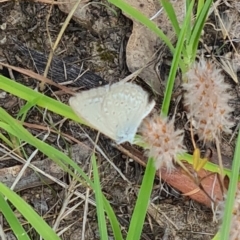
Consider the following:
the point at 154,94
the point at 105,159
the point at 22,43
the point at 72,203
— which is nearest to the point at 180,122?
the point at 154,94

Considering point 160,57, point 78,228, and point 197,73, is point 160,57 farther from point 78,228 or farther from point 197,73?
point 78,228

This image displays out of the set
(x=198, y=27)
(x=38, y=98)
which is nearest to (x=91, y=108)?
(x=38, y=98)

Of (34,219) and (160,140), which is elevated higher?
(160,140)

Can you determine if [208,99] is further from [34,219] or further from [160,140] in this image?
[34,219]

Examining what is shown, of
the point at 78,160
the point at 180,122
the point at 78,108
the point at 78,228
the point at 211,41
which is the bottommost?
the point at 78,228

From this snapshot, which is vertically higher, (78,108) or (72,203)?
(78,108)

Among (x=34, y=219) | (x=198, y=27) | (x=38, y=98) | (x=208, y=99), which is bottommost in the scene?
(x=34, y=219)

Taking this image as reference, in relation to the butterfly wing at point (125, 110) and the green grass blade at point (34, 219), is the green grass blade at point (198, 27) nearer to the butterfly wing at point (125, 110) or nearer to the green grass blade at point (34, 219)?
the butterfly wing at point (125, 110)

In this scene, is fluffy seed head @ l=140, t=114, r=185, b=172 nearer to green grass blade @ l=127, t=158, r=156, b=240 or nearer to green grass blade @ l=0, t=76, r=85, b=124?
green grass blade @ l=127, t=158, r=156, b=240
